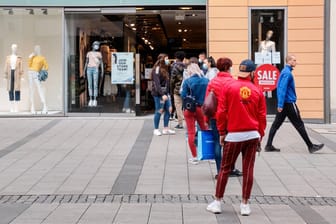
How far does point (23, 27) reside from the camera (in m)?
17.9

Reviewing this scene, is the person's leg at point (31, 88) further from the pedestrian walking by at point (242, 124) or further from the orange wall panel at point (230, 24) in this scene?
the pedestrian walking by at point (242, 124)

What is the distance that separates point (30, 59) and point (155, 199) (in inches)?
444

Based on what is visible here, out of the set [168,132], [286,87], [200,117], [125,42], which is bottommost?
[168,132]

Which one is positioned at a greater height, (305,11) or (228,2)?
(228,2)

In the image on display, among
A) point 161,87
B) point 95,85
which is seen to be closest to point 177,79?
point 161,87

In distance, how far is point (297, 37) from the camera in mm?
16250

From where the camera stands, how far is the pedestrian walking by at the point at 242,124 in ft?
22.2

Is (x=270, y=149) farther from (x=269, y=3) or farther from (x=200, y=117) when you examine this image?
(x=269, y=3)

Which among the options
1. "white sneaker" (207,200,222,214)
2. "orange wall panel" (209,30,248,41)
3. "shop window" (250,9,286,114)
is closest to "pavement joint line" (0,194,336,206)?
"white sneaker" (207,200,222,214)

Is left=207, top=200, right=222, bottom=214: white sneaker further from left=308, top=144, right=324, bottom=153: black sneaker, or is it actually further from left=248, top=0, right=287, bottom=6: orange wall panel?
left=248, top=0, right=287, bottom=6: orange wall panel

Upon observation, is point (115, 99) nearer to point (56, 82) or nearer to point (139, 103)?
point (139, 103)

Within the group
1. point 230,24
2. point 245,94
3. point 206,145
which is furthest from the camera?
point 230,24

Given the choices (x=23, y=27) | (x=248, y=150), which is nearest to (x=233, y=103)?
(x=248, y=150)

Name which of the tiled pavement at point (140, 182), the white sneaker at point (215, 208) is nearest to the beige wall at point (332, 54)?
the tiled pavement at point (140, 182)
